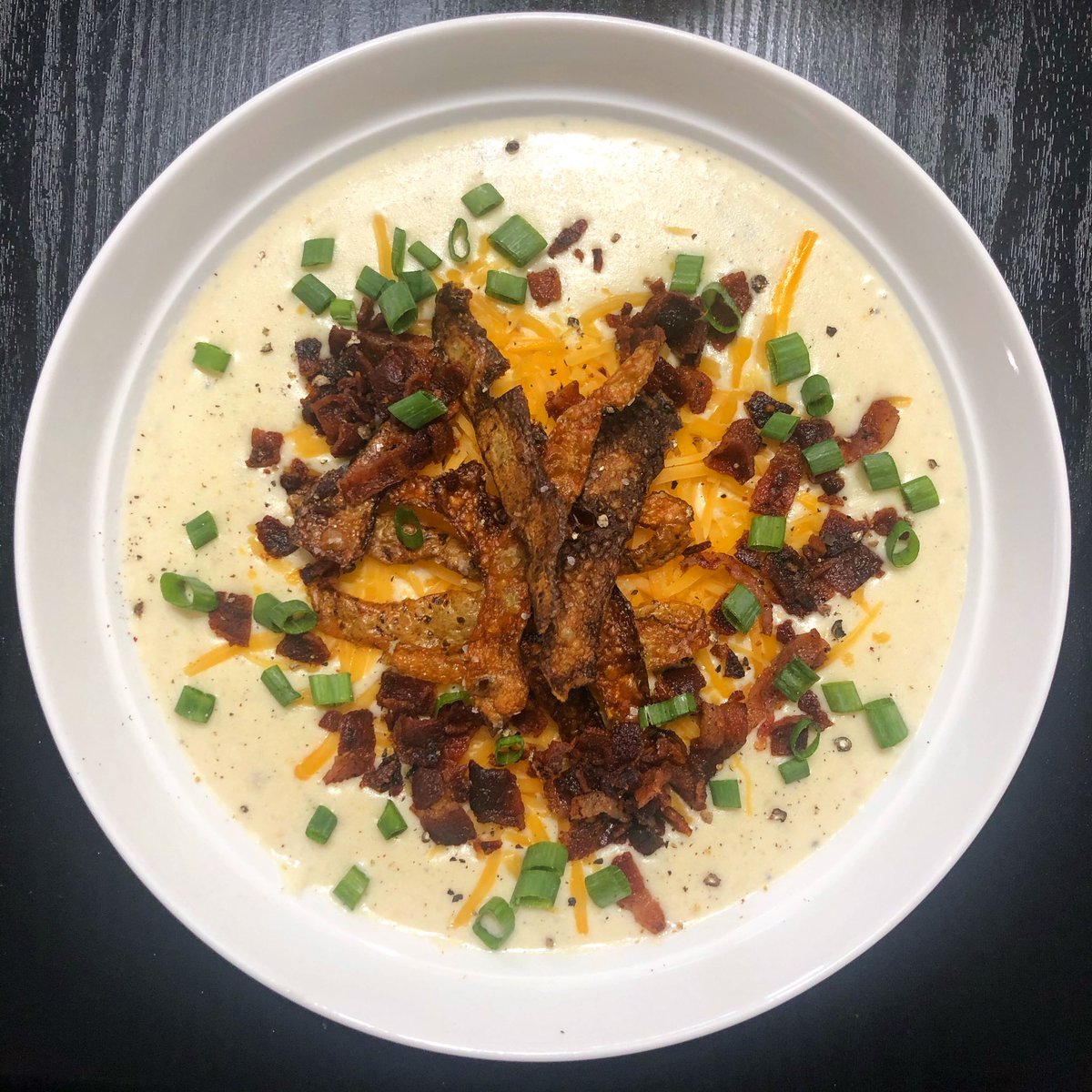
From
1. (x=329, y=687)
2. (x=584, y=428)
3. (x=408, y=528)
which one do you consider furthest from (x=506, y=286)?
(x=329, y=687)

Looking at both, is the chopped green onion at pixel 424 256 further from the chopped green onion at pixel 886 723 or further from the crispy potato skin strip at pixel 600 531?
the chopped green onion at pixel 886 723

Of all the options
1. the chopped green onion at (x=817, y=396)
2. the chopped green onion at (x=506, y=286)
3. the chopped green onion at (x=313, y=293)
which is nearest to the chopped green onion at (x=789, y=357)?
the chopped green onion at (x=817, y=396)

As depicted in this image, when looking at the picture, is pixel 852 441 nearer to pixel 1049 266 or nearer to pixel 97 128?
pixel 1049 266

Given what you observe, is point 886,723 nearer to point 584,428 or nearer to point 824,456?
point 824,456

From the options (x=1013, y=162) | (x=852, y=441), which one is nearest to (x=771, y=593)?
(x=852, y=441)

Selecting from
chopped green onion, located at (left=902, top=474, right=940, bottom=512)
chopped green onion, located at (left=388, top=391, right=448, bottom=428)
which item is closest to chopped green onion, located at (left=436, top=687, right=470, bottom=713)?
chopped green onion, located at (left=388, top=391, right=448, bottom=428)

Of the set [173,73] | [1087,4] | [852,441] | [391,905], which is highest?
[1087,4]
